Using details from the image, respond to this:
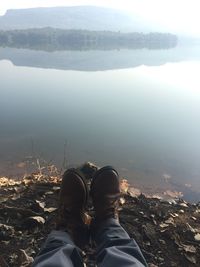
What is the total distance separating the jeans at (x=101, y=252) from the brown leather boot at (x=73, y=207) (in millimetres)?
185

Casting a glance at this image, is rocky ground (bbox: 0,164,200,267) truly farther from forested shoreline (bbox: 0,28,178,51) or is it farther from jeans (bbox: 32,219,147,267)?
forested shoreline (bbox: 0,28,178,51)

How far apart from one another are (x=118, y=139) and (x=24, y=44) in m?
90.2

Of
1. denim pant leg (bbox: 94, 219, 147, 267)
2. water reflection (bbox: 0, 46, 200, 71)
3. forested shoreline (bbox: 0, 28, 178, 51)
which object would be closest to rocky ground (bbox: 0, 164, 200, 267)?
denim pant leg (bbox: 94, 219, 147, 267)

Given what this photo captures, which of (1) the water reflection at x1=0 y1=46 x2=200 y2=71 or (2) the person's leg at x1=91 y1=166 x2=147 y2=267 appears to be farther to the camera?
(1) the water reflection at x1=0 y1=46 x2=200 y2=71

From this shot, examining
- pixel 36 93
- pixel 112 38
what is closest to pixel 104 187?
pixel 36 93

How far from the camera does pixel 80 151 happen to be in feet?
49.0

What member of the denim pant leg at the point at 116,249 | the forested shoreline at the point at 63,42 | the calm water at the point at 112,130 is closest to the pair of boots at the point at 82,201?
the denim pant leg at the point at 116,249

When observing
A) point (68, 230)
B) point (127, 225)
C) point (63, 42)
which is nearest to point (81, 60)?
point (63, 42)

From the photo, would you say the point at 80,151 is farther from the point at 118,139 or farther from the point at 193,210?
the point at 193,210

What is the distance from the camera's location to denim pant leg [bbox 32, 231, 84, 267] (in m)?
1.94

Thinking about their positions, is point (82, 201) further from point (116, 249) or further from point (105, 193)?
point (116, 249)

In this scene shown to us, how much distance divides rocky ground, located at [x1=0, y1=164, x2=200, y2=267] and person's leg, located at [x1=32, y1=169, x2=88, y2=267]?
305 mm

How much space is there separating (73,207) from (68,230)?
0.32 meters

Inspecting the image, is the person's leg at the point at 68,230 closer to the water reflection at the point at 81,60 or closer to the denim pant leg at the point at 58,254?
the denim pant leg at the point at 58,254
